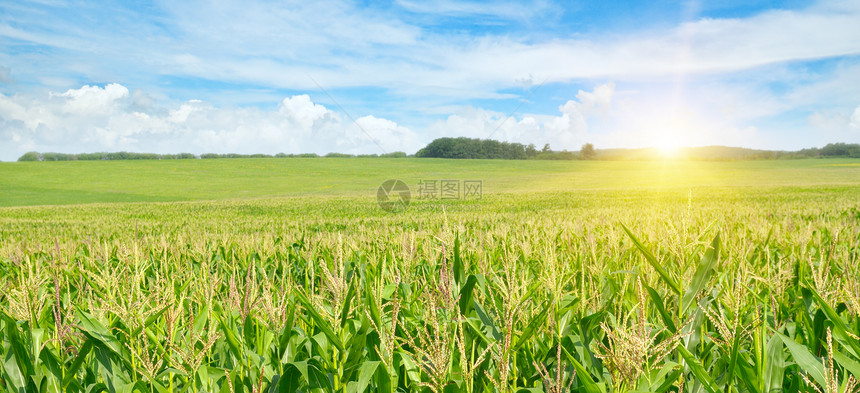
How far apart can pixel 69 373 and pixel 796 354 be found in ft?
9.39

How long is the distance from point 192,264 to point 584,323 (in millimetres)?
4695

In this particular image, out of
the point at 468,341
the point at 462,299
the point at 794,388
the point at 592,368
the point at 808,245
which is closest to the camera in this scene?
the point at 794,388

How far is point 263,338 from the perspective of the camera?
2197mm

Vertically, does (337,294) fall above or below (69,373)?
above

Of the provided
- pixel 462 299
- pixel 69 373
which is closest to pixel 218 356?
pixel 69 373

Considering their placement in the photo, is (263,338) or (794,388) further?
(263,338)

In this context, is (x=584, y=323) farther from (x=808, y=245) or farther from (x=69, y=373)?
(x=808, y=245)

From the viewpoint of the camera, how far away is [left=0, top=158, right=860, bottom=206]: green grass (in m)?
46.2

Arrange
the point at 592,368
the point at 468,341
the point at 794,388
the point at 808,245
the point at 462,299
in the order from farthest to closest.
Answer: the point at 808,245
the point at 462,299
the point at 468,341
the point at 592,368
the point at 794,388

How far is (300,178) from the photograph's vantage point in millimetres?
62844

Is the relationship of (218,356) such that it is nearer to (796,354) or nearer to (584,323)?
(584,323)

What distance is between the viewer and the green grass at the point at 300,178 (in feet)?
152

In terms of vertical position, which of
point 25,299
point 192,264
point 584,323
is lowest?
point 192,264

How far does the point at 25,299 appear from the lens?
2.27 meters
